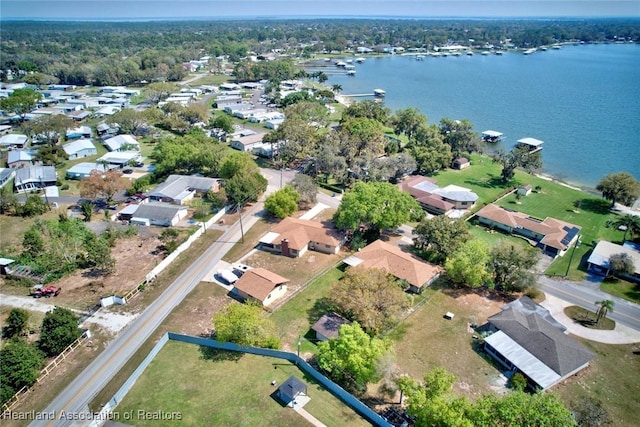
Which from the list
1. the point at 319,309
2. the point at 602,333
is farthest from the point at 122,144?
the point at 602,333

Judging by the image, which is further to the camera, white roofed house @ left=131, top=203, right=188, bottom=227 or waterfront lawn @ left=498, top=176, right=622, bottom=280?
white roofed house @ left=131, top=203, right=188, bottom=227

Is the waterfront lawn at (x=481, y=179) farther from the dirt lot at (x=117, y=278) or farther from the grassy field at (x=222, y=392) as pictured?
the dirt lot at (x=117, y=278)

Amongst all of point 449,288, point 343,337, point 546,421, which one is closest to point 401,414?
point 343,337

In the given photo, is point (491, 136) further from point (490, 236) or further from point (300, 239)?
point (300, 239)

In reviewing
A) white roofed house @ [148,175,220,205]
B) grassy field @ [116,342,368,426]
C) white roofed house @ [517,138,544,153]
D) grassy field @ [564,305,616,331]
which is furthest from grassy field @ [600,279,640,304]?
white roofed house @ [148,175,220,205]

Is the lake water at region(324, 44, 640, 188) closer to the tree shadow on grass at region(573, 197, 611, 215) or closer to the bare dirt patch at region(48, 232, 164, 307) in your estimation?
the tree shadow on grass at region(573, 197, 611, 215)
